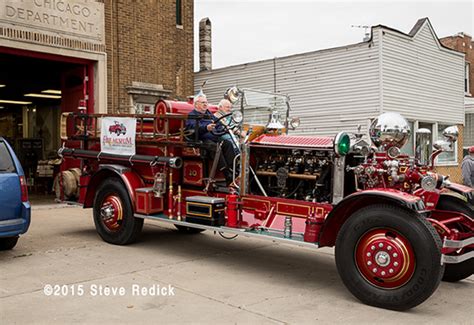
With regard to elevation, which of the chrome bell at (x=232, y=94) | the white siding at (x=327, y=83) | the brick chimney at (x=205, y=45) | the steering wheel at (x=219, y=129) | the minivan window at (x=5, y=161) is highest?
the brick chimney at (x=205, y=45)

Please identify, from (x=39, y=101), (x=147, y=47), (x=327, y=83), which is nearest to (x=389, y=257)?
(x=147, y=47)

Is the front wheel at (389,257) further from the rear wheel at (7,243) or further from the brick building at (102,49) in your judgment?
the brick building at (102,49)

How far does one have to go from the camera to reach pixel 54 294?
15.1 ft

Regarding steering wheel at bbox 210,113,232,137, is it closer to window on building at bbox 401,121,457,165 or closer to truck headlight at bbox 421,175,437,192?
truck headlight at bbox 421,175,437,192

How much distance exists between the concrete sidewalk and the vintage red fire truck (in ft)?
1.12

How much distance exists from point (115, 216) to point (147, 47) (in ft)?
24.1

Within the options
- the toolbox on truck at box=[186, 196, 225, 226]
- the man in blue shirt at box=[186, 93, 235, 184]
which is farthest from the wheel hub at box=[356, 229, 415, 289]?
the man in blue shirt at box=[186, 93, 235, 184]

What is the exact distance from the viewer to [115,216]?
6.77 metres

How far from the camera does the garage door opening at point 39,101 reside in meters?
12.2

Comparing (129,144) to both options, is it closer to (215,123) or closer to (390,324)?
(215,123)

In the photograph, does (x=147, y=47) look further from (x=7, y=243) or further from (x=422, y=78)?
(x=422, y=78)

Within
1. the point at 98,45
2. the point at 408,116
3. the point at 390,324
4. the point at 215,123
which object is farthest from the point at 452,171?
the point at 390,324

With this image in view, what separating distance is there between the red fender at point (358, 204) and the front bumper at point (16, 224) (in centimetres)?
364

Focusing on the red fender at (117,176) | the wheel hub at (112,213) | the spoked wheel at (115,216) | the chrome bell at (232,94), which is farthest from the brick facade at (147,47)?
A: the chrome bell at (232,94)
